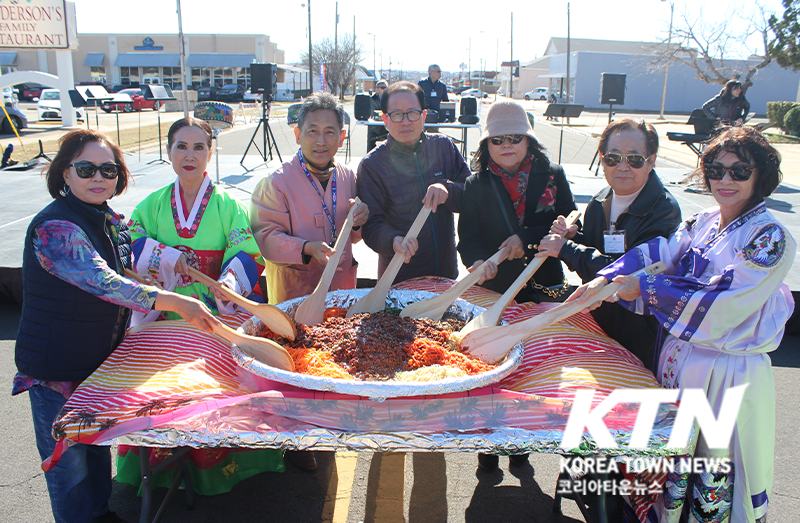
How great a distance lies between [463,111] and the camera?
36.9 feet

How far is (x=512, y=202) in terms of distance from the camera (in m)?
2.58

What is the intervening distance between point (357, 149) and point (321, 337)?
13.8 m

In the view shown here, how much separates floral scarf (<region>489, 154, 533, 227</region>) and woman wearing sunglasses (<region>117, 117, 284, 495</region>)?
1.22 meters

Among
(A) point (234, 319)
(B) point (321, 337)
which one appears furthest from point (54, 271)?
(B) point (321, 337)

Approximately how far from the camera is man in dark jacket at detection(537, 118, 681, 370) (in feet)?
7.04

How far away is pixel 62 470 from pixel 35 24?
18.9m

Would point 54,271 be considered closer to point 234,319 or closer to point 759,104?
point 234,319

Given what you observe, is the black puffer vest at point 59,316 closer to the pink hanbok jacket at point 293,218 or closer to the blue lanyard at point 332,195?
the pink hanbok jacket at point 293,218

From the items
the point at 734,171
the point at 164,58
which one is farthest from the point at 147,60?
the point at 734,171

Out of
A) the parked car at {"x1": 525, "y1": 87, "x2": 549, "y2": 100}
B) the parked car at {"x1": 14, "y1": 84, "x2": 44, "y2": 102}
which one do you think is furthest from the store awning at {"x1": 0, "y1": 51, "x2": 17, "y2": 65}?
the parked car at {"x1": 525, "y1": 87, "x2": 549, "y2": 100}

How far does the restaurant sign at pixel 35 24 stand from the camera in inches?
618

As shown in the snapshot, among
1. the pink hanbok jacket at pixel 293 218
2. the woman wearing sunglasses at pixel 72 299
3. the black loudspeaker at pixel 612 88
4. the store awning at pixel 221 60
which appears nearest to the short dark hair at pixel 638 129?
the pink hanbok jacket at pixel 293 218

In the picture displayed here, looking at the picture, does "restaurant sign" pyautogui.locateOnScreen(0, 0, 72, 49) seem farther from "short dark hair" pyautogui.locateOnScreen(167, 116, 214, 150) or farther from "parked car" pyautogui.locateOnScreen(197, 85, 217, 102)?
"short dark hair" pyautogui.locateOnScreen(167, 116, 214, 150)

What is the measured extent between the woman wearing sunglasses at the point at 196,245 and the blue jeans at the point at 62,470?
341 millimetres
